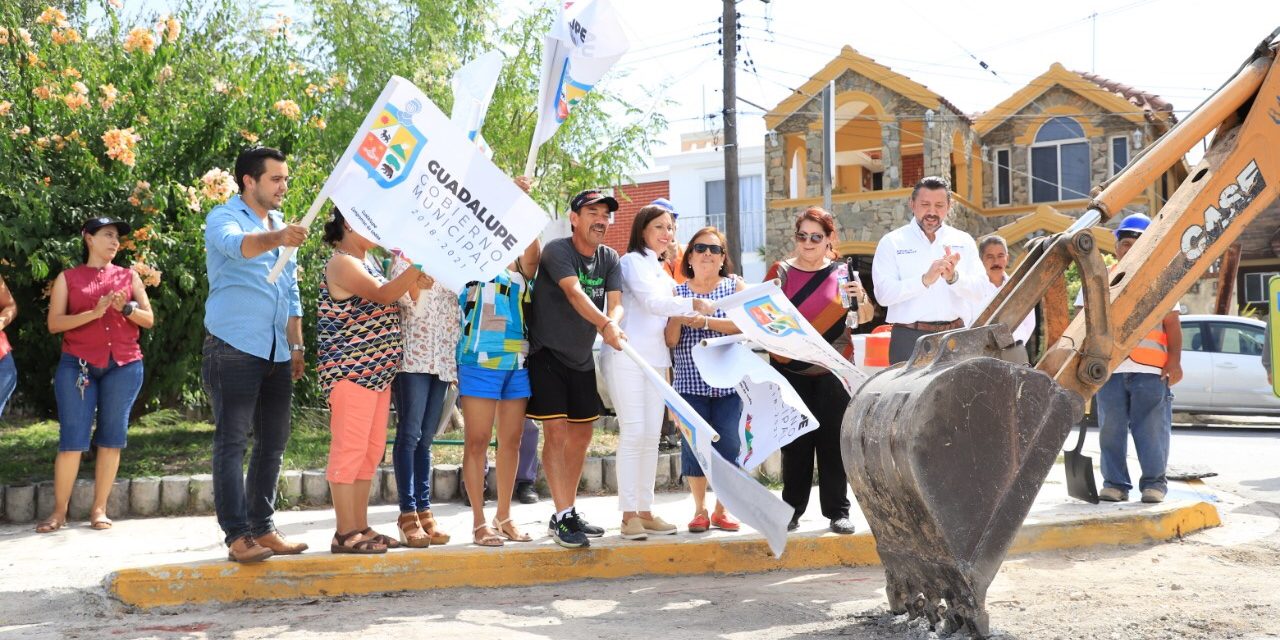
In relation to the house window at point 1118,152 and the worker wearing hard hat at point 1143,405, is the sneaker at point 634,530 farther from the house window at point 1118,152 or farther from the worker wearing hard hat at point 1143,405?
the house window at point 1118,152

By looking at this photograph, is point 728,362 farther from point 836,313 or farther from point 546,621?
point 546,621

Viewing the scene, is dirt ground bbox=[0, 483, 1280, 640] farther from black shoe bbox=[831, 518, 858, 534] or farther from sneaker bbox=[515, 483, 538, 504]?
sneaker bbox=[515, 483, 538, 504]

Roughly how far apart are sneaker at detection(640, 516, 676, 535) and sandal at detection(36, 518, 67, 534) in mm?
3531

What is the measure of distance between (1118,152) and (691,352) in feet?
65.6

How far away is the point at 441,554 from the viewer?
5.39 m

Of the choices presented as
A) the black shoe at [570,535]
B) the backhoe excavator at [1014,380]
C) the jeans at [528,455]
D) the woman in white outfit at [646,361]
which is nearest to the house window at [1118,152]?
the jeans at [528,455]

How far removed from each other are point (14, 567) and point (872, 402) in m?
4.34

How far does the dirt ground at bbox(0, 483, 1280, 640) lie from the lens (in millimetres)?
4348

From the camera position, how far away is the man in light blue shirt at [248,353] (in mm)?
5074

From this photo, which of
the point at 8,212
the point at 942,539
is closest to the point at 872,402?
the point at 942,539

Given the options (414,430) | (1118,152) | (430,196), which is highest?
(1118,152)

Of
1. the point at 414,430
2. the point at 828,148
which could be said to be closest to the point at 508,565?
the point at 414,430

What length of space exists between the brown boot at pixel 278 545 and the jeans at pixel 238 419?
0.14 feet

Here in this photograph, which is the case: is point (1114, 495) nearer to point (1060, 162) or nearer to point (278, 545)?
point (278, 545)
